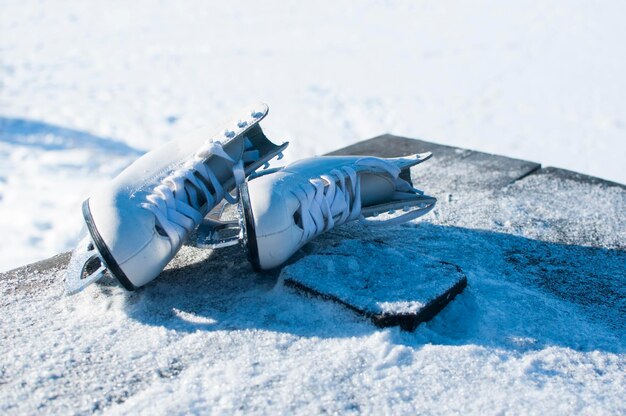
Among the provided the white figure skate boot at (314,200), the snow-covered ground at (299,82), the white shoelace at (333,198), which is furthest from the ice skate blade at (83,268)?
the snow-covered ground at (299,82)

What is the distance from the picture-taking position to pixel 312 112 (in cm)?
473

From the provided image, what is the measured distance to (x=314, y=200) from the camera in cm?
173

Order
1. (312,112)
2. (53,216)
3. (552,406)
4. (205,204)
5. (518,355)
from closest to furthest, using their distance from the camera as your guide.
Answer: (552,406), (518,355), (205,204), (53,216), (312,112)

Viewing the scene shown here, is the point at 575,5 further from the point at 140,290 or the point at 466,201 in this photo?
the point at 140,290

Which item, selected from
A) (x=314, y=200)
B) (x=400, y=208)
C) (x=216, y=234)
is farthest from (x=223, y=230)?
(x=400, y=208)

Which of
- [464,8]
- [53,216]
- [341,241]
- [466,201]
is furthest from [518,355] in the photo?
[464,8]

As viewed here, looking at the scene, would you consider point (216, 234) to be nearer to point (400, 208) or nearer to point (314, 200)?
point (314, 200)

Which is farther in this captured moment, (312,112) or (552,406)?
(312,112)

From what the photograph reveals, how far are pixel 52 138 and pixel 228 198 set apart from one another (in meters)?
2.93

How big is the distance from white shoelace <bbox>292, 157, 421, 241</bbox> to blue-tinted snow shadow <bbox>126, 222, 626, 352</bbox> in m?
0.12

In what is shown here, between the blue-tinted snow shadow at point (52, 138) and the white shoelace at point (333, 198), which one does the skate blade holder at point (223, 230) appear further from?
the blue-tinted snow shadow at point (52, 138)

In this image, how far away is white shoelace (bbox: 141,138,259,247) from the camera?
1629 mm

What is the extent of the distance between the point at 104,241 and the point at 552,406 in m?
0.95

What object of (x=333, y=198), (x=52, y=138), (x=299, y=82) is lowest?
(x=52, y=138)
